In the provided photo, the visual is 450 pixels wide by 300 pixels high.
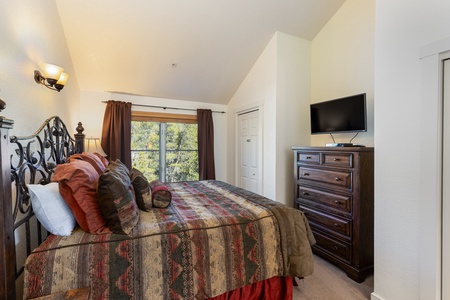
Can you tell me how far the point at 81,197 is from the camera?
1.25 meters

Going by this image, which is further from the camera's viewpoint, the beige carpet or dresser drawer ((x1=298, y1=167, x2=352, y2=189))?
dresser drawer ((x1=298, y1=167, x2=352, y2=189))

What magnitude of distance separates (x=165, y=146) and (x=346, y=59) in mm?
3426

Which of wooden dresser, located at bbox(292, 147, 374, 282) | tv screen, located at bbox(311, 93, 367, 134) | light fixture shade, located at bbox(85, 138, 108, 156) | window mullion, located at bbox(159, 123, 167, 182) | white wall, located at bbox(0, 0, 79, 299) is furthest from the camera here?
window mullion, located at bbox(159, 123, 167, 182)

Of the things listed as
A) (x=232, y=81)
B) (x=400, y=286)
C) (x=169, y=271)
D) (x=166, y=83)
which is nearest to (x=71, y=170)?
(x=169, y=271)

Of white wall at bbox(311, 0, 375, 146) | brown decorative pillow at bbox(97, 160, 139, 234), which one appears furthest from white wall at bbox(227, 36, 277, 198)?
brown decorative pillow at bbox(97, 160, 139, 234)

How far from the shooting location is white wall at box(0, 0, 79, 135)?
1290 millimetres

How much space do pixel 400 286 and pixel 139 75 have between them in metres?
4.08

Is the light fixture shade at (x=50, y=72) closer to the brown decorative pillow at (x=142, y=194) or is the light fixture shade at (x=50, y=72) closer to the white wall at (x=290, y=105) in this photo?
the brown decorative pillow at (x=142, y=194)

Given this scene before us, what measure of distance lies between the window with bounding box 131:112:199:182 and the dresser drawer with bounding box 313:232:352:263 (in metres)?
2.71

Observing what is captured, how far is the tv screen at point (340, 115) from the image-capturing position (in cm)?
228


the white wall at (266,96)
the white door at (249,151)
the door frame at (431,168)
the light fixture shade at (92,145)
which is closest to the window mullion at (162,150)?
the light fixture shade at (92,145)

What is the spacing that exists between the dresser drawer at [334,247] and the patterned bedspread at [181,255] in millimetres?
797

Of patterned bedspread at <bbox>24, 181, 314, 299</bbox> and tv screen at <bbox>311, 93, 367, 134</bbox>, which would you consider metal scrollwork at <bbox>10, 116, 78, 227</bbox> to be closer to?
patterned bedspread at <bbox>24, 181, 314, 299</bbox>

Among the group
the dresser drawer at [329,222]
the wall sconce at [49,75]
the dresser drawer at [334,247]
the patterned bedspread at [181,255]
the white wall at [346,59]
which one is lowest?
the dresser drawer at [334,247]
